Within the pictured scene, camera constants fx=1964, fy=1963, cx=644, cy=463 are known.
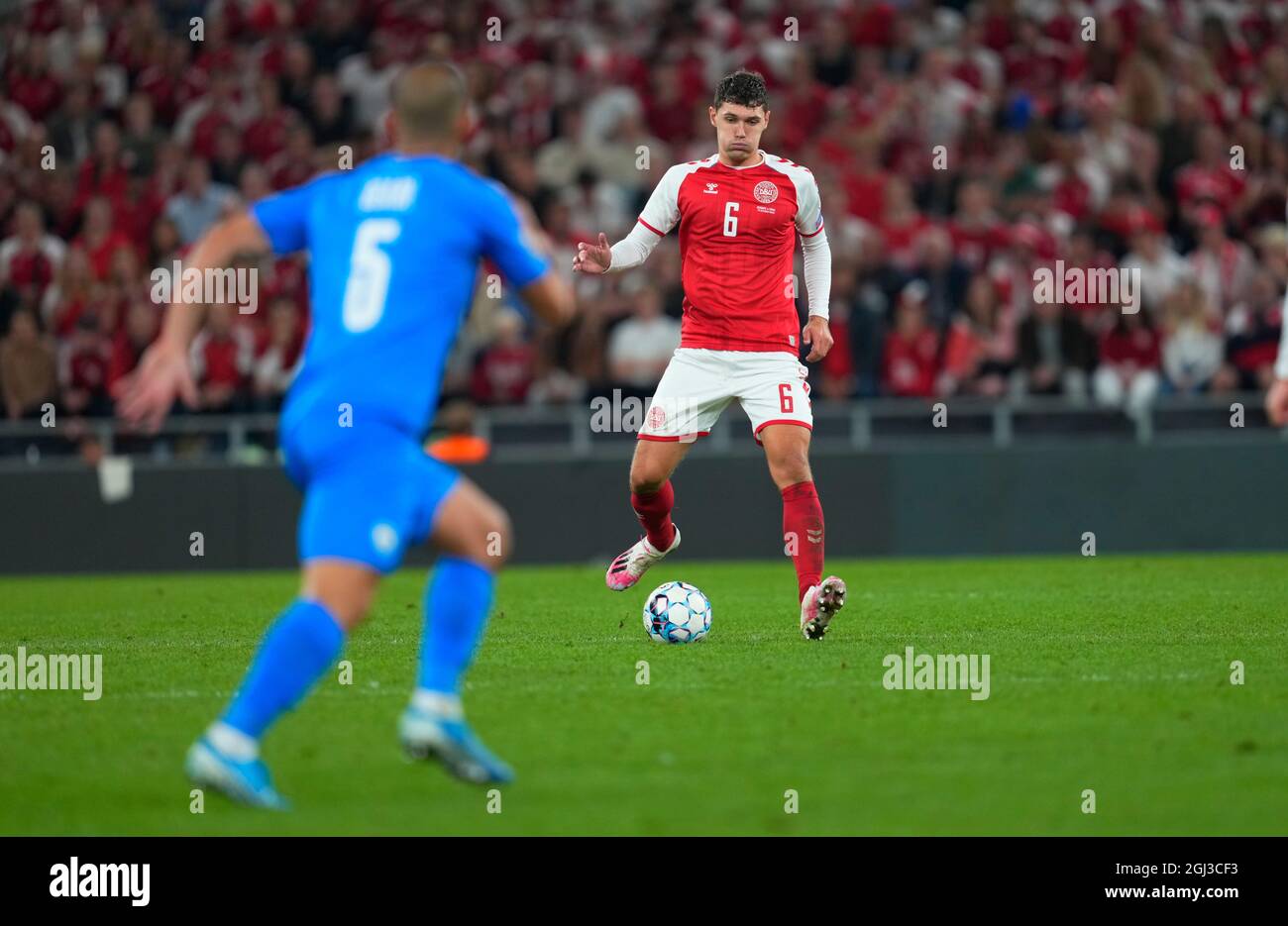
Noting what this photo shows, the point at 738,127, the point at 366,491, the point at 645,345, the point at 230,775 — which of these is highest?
the point at 645,345

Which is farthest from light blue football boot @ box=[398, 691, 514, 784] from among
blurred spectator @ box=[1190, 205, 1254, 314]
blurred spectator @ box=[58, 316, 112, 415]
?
blurred spectator @ box=[1190, 205, 1254, 314]

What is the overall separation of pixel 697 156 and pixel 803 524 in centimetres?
977

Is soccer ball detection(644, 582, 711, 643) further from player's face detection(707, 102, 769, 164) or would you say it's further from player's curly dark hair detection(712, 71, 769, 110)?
player's curly dark hair detection(712, 71, 769, 110)

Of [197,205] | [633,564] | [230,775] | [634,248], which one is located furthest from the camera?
[197,205]

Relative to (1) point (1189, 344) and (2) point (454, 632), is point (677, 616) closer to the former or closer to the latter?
(2) point (454, 632)

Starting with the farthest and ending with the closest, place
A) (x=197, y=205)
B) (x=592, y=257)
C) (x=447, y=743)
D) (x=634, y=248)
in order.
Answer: (x=197, y=205) → (x=634, y=248) → (x=592, y=257) → (x=447, y=743)

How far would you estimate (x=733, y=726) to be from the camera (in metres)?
6.98

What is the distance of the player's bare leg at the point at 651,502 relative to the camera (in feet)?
33.6

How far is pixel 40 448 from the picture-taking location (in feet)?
56.3

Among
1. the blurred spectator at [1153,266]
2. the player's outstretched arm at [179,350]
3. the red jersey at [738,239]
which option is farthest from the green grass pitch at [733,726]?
the blurred spectator at [1153,266]

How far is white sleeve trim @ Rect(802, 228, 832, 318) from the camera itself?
10.5m

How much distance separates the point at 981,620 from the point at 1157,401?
7173 millimetres

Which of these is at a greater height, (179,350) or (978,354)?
(978,354)

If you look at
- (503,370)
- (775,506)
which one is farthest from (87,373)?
(775,506)
